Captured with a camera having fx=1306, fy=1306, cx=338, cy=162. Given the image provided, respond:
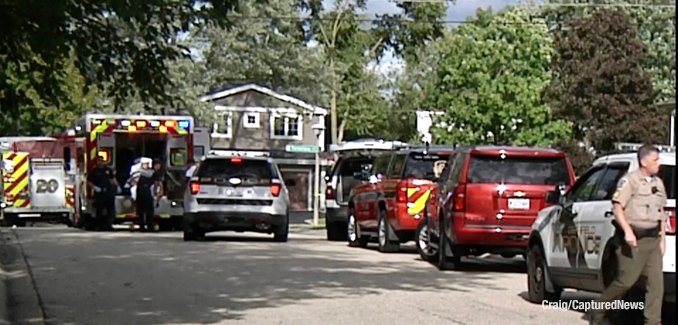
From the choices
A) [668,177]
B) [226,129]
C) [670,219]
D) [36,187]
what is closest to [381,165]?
[668,177]

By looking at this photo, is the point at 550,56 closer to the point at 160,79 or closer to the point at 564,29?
the point at 564,29

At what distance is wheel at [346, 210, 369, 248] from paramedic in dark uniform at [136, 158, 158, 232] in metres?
5.78

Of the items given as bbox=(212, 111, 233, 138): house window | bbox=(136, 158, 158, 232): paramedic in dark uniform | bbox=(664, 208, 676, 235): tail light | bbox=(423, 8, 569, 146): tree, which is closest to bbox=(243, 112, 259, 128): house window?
bbox=(212, 111, 233, 138): house window

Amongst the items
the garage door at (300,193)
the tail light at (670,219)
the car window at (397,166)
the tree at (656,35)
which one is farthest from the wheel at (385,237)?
the garage door at (300,193)

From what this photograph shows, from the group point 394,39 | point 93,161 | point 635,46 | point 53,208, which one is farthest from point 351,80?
point 93,161

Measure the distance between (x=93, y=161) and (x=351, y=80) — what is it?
36.4m

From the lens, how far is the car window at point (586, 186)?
13.1 meters

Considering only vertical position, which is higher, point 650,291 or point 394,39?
point 394,39

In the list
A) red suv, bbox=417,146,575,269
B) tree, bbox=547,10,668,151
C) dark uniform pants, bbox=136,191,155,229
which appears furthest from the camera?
tree, bbox=547,10,668,151

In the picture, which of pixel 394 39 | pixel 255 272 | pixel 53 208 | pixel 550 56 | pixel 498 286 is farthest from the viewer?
pixel 394 39

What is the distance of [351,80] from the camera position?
66688mm

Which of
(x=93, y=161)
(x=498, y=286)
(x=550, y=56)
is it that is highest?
(x=550, y=56)

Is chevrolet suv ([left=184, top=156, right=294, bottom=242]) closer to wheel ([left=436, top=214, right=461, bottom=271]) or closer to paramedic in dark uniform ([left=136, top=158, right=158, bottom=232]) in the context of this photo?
paramedic in dark uniform ([left=136, top=158, right=158, bottom=232])

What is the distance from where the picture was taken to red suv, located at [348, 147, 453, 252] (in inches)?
853
